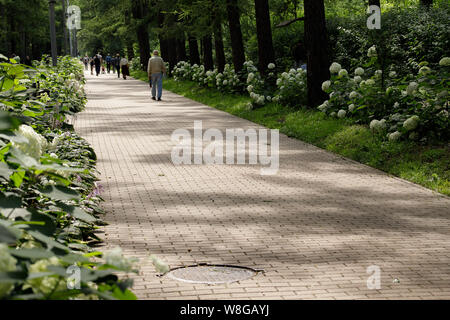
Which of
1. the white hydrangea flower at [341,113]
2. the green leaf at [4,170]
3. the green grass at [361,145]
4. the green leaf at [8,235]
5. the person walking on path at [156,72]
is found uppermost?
the person walking on path at [156,72]

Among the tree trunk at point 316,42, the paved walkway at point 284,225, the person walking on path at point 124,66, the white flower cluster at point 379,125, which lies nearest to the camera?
the paved walkway at point 284,225

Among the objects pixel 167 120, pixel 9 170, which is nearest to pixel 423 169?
pixel 9 170

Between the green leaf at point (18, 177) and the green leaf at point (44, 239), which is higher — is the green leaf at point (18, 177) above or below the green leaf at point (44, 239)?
above

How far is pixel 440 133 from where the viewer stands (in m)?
11.1

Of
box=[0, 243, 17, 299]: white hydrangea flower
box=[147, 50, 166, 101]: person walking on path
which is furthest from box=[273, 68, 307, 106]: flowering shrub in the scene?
box=[0, 243, 17, 299]: white hydrangea flower

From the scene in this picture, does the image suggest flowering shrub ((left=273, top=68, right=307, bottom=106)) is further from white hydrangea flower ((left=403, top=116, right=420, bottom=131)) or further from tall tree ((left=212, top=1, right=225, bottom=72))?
white hydrangea flower ((left=403, top=116, right=420, bottom=131))

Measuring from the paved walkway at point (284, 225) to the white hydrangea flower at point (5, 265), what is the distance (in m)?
1.58

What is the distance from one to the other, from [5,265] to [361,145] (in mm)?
10747

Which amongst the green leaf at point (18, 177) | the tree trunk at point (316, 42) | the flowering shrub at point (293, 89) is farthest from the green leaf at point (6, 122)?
the flowering shrub at point (293, 89)

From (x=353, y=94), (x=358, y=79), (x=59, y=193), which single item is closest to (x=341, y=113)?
(x=353, y=94)

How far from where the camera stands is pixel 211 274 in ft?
17.9

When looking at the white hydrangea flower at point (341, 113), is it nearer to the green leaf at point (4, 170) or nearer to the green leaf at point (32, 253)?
the green leaf at point (4, 170)

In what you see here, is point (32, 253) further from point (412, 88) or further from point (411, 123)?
point (412, 88)

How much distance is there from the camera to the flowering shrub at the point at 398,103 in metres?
11.3
